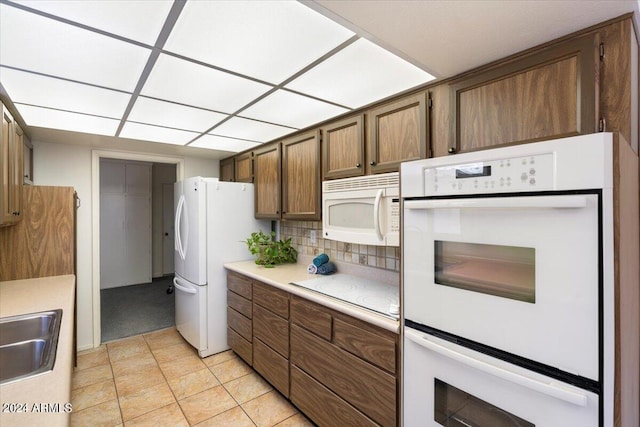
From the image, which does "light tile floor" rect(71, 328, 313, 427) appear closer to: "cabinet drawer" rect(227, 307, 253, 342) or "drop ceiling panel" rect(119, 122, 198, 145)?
"cabinet drawer" rect(227, 307, 253, 342)

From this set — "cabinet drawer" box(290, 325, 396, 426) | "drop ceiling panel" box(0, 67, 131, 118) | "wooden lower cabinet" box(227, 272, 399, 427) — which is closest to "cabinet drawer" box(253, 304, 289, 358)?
"wooden lower cabinet" box(227, 272, 399, 427)

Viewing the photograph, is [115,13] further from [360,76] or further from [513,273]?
[513,273]

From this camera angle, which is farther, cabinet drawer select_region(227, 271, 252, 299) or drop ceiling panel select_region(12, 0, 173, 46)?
cabinet drawer select_region(227, 271, 252, 299)

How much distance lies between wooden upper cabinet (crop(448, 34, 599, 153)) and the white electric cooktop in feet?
3.02

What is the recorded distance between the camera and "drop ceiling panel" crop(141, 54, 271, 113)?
59.0 inches

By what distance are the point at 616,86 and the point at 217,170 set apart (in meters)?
3.93

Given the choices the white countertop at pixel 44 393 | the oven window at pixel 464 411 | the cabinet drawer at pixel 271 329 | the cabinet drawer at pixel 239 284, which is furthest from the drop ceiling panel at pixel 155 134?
the oven window at pixel 464 411

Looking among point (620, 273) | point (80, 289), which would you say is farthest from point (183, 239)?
point (620, 273)

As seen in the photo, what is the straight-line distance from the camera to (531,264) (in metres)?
0.98

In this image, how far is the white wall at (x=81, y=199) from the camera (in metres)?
3.02

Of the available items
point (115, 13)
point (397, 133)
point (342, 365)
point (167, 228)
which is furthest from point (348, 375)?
point (167, 228)

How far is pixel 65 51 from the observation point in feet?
4.36

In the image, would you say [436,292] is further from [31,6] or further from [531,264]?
[31,6]

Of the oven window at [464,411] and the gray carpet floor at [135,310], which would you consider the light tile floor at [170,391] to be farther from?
the oven window at [464,411]
